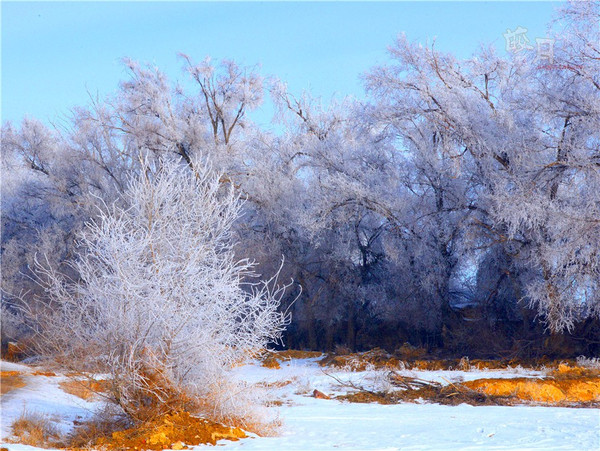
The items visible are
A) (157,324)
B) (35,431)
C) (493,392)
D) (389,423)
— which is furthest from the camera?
(493,392)

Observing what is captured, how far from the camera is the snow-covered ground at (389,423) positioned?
8017 millimetres

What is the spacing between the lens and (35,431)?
Answer: 870cm

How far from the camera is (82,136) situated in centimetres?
2841

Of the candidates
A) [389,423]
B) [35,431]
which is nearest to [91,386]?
[35,431]

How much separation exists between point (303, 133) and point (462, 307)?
362 inches

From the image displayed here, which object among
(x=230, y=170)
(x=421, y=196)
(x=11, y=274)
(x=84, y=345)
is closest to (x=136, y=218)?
(x=84, y=345)

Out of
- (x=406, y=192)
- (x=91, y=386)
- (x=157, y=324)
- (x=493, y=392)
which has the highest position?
(x=406, y=192)

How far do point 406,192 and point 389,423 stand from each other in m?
12.5

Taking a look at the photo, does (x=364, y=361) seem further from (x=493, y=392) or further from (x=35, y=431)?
(x=35, y=431)

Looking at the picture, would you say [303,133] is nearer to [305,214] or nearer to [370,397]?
[305,214]

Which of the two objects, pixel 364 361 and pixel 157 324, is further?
pixel 364 361

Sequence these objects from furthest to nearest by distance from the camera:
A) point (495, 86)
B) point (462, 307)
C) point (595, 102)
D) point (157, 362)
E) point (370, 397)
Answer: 1. point (462, 307)
2. point (495, 86)
3. point (595, 102)
4. point (370, 397)
5. point (157, 362)

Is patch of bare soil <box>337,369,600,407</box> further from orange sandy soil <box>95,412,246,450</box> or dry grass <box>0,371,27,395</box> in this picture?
dry grass <box>0,371,27,395</box>

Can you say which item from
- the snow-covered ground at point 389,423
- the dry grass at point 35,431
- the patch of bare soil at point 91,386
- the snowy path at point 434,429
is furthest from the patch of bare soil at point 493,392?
the dry grass at point 35,431
